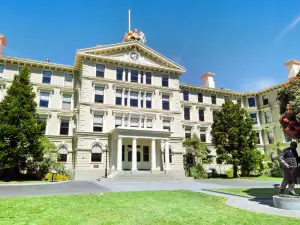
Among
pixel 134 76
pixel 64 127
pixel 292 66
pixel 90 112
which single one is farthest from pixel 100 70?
pixel 292 66

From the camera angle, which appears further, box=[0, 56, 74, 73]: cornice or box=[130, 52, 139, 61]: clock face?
box=[130, 52, 139, 61]: clock face

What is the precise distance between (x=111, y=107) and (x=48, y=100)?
27.8ft

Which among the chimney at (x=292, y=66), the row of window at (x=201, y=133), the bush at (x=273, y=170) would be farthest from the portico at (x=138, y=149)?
the chimney at (x=292, y=66)

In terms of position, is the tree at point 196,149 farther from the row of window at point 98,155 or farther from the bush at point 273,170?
the bush at point 273,170

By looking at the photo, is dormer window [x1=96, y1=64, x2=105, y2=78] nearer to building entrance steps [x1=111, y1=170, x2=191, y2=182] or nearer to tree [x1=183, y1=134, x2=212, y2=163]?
building entrance steps [x1=111, y1=170, x2=191, y2=182]

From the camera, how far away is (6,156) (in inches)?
856

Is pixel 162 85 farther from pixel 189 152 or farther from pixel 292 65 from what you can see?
pixel 292 65

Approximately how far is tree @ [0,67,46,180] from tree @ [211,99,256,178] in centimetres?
2131

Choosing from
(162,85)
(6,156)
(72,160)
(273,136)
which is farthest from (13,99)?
(273,136)

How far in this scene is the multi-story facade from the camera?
91.4ft

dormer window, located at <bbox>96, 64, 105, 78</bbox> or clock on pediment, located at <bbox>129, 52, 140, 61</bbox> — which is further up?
clock on pediment, located at <bbox>129, 52, 140, 61</bbox>

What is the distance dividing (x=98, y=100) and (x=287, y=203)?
970 inches

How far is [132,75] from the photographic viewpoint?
32.4 m

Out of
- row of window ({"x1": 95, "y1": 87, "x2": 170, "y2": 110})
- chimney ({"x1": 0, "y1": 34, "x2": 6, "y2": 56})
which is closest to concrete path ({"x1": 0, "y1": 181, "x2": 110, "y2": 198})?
row of window ({"x1": 95, "y1": 87, "x2": 170, "y2": 110})
